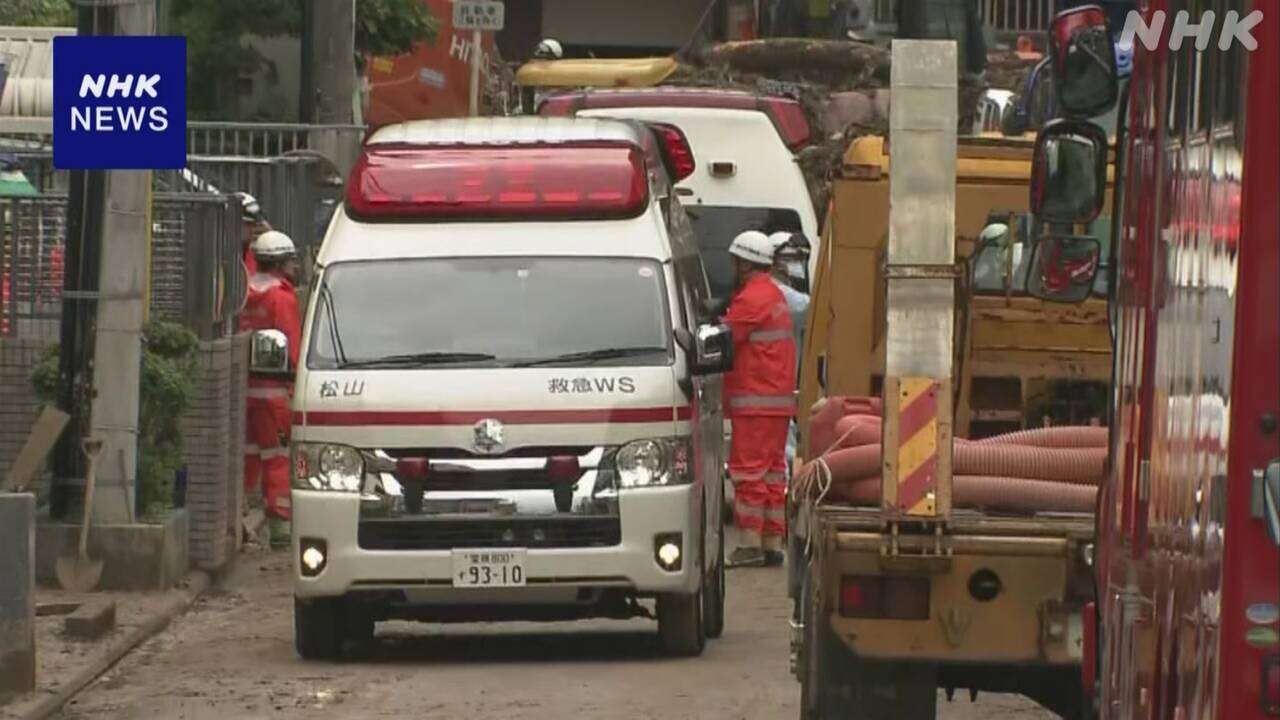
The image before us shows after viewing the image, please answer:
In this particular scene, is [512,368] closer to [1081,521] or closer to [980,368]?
[980,368]

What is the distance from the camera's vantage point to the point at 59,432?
15938mm

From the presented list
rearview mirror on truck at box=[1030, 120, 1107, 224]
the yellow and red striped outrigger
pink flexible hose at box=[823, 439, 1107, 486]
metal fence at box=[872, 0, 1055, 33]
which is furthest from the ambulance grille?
metal fence at box=[872, 0, 1055, 33]

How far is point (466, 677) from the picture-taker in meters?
14.0

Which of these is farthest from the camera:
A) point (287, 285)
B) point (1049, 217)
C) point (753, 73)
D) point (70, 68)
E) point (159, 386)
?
point (753, 73)

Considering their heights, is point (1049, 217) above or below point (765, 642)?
above

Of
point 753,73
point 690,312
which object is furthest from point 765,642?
point 753,73

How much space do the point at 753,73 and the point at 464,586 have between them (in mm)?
19111

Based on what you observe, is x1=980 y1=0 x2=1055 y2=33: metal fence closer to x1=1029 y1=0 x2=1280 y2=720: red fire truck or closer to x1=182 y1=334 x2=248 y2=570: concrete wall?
x1=182 y1=334 x2=248 y2=570: concrete wall

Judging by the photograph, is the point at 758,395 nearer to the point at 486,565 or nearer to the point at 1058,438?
the point at 486,565

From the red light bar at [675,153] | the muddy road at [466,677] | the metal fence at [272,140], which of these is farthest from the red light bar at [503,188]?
the metal fence at [272,140]

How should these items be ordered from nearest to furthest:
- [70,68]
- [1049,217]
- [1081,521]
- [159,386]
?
[1049,217], [1081,521], [70,68], [159,386]

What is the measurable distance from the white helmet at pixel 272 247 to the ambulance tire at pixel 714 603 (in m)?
5.62

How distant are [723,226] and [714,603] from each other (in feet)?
34.3

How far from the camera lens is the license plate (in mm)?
13953
